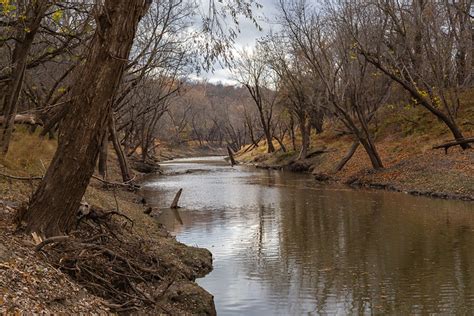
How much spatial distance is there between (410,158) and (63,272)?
26253 mm

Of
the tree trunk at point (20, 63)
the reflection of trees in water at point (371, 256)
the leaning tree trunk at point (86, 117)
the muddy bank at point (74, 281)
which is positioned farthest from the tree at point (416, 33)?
the leaning tree trunk at point (86, 117)

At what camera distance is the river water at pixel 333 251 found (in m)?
9.90

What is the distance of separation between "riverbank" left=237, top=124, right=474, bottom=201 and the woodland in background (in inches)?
48.2

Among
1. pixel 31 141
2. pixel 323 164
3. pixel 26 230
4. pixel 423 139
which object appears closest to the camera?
pixel 26 230

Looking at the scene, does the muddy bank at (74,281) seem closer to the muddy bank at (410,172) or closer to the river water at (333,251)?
the river water at (333,251)

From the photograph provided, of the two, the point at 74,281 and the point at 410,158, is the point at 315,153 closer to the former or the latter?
the point at 410,158

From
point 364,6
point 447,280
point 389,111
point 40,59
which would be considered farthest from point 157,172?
point 447,280

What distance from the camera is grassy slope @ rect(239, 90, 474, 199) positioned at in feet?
81.6

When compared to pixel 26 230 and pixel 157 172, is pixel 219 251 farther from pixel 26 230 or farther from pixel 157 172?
pixel 157 172

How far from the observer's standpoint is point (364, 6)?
29000 mm

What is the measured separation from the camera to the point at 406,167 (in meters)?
29.4

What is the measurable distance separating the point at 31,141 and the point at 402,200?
1557cm

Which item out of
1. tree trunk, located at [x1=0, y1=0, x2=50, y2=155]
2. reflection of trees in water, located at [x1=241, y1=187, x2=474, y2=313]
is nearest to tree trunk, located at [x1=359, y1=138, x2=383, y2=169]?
reflection of trees in water, located at [x1=241, y1=187, x2=474, y2=313]

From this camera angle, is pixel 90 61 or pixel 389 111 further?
pixel 389 111
